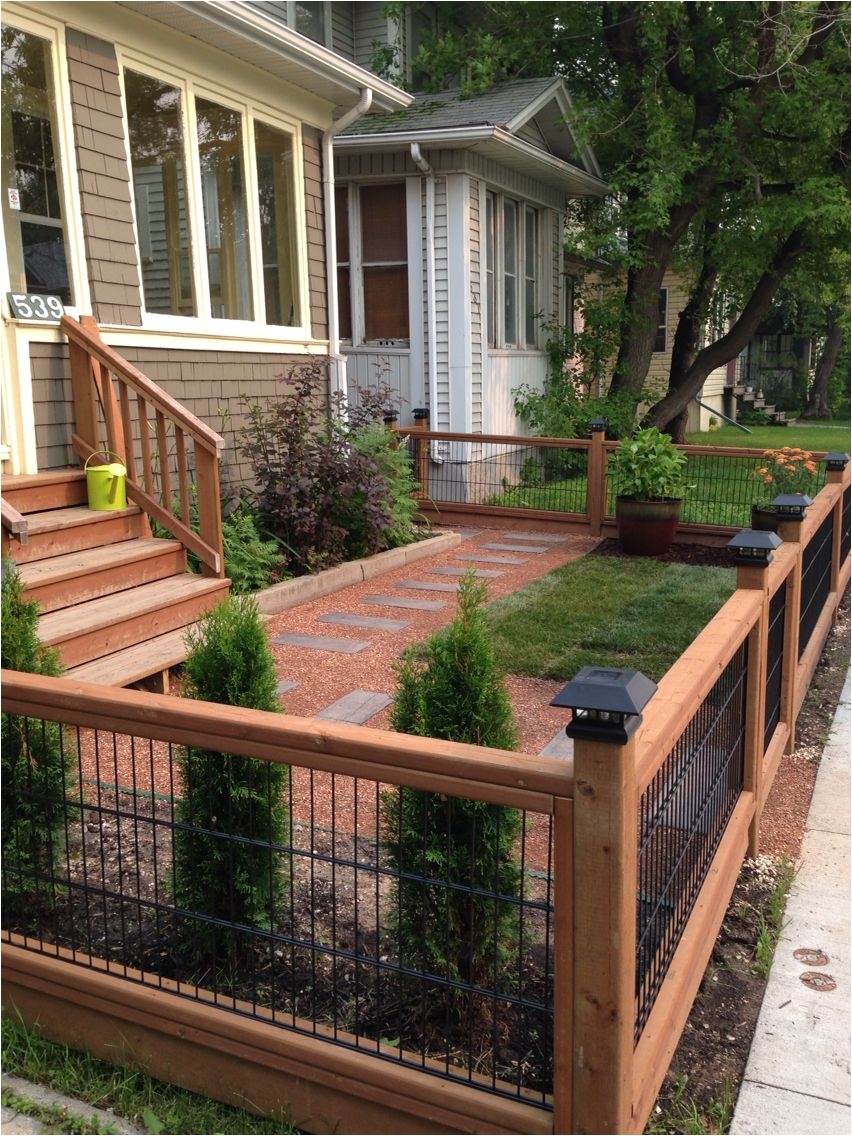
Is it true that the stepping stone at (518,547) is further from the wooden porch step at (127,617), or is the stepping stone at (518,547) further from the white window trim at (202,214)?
the wooden porch step at (127,617)

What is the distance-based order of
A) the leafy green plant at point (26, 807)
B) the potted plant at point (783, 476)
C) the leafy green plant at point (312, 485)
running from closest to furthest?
the leafy green plant at point (26, 807) < the leafy green plant at point (312, 485) < the potted plant at point (783, 476)

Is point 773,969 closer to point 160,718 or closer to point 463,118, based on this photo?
point 160,718

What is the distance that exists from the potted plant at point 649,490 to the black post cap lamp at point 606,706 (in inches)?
297

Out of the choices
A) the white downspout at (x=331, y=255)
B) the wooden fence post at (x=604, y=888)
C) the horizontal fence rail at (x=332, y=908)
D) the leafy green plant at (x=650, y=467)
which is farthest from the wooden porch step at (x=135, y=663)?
the leafy green plant at (x=650, y=467)

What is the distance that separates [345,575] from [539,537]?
2982 millimetres

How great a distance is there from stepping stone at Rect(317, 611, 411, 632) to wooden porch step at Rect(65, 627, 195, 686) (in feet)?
4.52

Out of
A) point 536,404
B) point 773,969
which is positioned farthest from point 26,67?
point 536,404

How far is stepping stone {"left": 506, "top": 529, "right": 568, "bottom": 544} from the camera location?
1020cm

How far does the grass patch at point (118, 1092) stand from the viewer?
2.44 meters

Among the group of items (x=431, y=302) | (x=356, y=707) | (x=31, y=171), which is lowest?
(x=356, y=707)

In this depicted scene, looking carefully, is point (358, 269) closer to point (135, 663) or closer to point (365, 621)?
point (365, 621)

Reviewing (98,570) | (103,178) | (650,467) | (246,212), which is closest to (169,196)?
(246,212)

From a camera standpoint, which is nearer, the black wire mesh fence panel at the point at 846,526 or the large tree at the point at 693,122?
the black wire mesh fence panel at the point at 846,526

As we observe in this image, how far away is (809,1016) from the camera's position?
286cm
